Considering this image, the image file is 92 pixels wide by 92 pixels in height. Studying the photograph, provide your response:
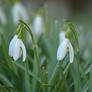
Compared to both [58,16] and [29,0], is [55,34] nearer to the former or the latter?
[58,16]

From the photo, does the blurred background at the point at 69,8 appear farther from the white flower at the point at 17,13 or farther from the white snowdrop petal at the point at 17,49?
the white snowdrop petal at the point at 17,49

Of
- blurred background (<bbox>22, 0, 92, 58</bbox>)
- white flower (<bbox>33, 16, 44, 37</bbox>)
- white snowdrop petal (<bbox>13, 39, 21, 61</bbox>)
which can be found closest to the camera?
white snowdrop petal (<bbox>13, 39, 21, 61</bbox>)

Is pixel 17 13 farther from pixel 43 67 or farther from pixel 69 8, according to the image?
pixel 69 8

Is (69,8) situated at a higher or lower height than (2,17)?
lower

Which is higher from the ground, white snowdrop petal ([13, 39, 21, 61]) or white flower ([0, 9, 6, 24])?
white flower ([0, 9, 6, 24])

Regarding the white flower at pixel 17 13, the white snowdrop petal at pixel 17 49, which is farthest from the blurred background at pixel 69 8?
the white snowdrop petal at pixel 17 49

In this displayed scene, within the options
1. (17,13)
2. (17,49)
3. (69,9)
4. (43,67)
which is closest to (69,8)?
(69,9)

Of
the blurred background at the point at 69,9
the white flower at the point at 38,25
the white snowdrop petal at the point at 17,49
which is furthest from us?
the blurred background at the point at 69,9

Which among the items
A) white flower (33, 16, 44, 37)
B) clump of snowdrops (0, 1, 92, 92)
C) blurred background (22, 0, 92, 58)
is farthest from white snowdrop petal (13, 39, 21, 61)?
blurred background (22, 0, 92, 58)

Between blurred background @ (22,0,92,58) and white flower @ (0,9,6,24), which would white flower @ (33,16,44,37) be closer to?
white flower @ (0,9,6,24)

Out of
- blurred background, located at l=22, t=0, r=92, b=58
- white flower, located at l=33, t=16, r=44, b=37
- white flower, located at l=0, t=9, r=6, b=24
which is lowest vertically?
blurred background, located at l=22, t=0, r=92, b=58

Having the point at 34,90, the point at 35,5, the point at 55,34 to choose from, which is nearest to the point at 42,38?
the point at 55,34
